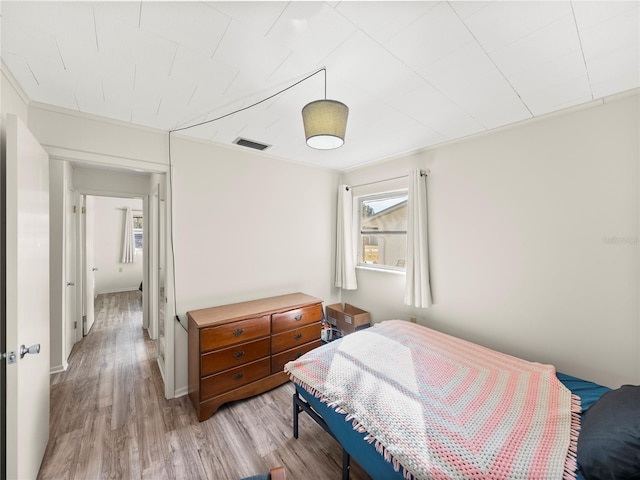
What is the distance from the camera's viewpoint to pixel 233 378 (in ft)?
7.47

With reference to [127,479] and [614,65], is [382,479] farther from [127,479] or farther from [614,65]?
[614,65]

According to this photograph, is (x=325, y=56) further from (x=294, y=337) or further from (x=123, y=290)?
(x=123, y=290)

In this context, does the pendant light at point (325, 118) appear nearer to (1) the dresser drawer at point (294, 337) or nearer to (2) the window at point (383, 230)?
(1) the dresser drawer at point (294, 337)

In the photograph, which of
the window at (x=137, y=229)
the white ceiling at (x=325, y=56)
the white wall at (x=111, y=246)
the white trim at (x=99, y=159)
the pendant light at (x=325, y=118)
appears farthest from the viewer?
the window at (x=137, y=229)

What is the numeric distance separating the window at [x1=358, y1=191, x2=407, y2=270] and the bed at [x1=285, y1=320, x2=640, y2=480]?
52.7 inches

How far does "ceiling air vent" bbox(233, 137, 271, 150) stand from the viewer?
8.38 ft

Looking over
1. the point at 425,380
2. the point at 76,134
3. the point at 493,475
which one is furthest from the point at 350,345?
the point at 76,134

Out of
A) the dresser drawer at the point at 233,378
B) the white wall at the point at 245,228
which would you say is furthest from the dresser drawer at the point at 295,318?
the white wall at the point at 245,228

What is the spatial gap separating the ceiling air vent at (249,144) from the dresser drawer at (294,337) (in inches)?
75.7

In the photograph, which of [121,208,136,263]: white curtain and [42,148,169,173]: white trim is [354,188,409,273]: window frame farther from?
[121,208,136,263]: white curtain

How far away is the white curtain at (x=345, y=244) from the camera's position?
3.57m

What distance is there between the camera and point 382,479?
1304 millimetres

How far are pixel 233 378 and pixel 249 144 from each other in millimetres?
2227

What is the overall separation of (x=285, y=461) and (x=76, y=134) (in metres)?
2.81
